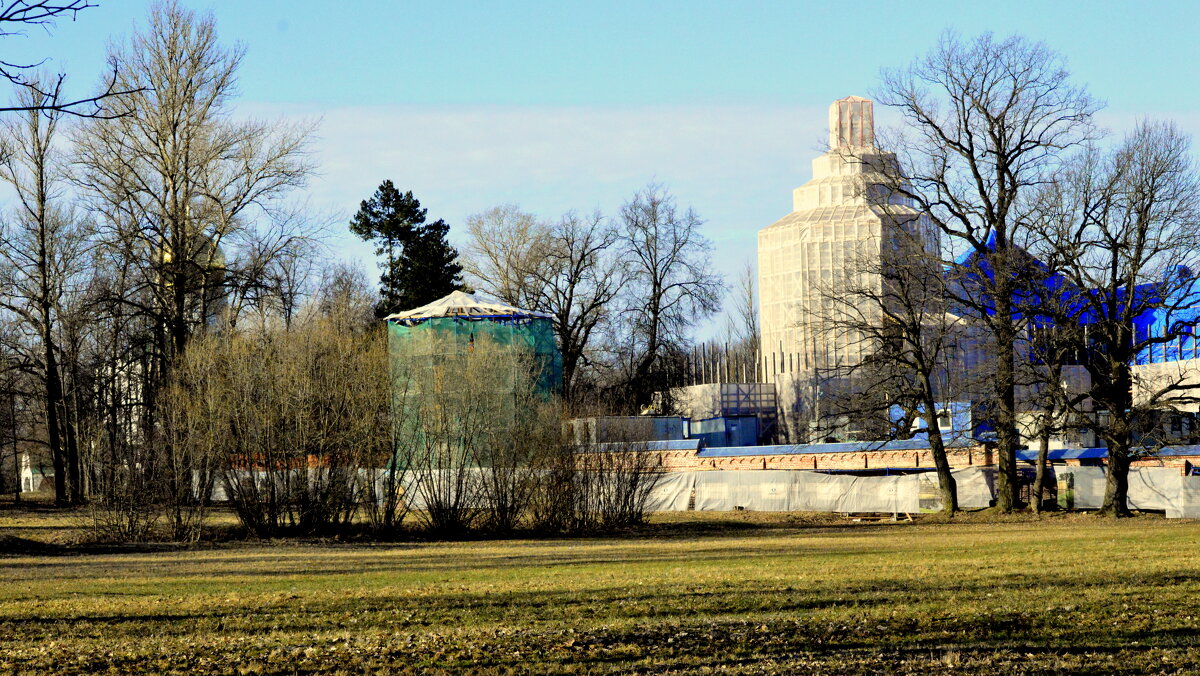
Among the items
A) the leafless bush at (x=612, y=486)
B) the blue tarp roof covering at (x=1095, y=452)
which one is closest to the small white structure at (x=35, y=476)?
the leafless bush at (x=612, y=486)

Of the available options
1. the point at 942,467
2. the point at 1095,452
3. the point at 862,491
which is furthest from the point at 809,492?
the point at 1095,452

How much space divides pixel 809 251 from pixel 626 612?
65716 mm

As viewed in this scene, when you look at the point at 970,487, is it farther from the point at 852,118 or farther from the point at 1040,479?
the point at 852,118

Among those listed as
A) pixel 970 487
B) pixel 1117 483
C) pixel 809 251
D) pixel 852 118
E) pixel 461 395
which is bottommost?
pixel 970 487

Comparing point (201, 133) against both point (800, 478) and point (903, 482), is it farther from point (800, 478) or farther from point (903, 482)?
point (903, 482)

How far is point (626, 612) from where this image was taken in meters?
12.8

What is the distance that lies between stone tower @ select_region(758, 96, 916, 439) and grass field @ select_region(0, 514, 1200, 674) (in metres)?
53.1

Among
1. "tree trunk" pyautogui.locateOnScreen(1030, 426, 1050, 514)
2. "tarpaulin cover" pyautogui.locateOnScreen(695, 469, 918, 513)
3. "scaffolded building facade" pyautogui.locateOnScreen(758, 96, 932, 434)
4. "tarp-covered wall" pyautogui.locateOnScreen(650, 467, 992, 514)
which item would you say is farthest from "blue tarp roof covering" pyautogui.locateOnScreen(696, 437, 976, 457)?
"scaffolded building facade" pyautogui.locateOnScreen(758, 96, 932, 434)

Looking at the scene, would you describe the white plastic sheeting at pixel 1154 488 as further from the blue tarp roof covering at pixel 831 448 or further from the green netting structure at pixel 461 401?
the green netting structure at pixel 461 401

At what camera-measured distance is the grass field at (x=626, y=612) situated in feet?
33.0

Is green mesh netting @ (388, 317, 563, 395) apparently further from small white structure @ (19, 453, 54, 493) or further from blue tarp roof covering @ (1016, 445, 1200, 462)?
small white structure @ (19, 453, 54, 493)

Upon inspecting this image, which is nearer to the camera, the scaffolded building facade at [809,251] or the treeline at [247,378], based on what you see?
the treeline at [247,378]

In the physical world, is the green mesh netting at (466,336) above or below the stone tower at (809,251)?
below

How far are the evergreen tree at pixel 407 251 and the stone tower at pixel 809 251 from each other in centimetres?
2123
